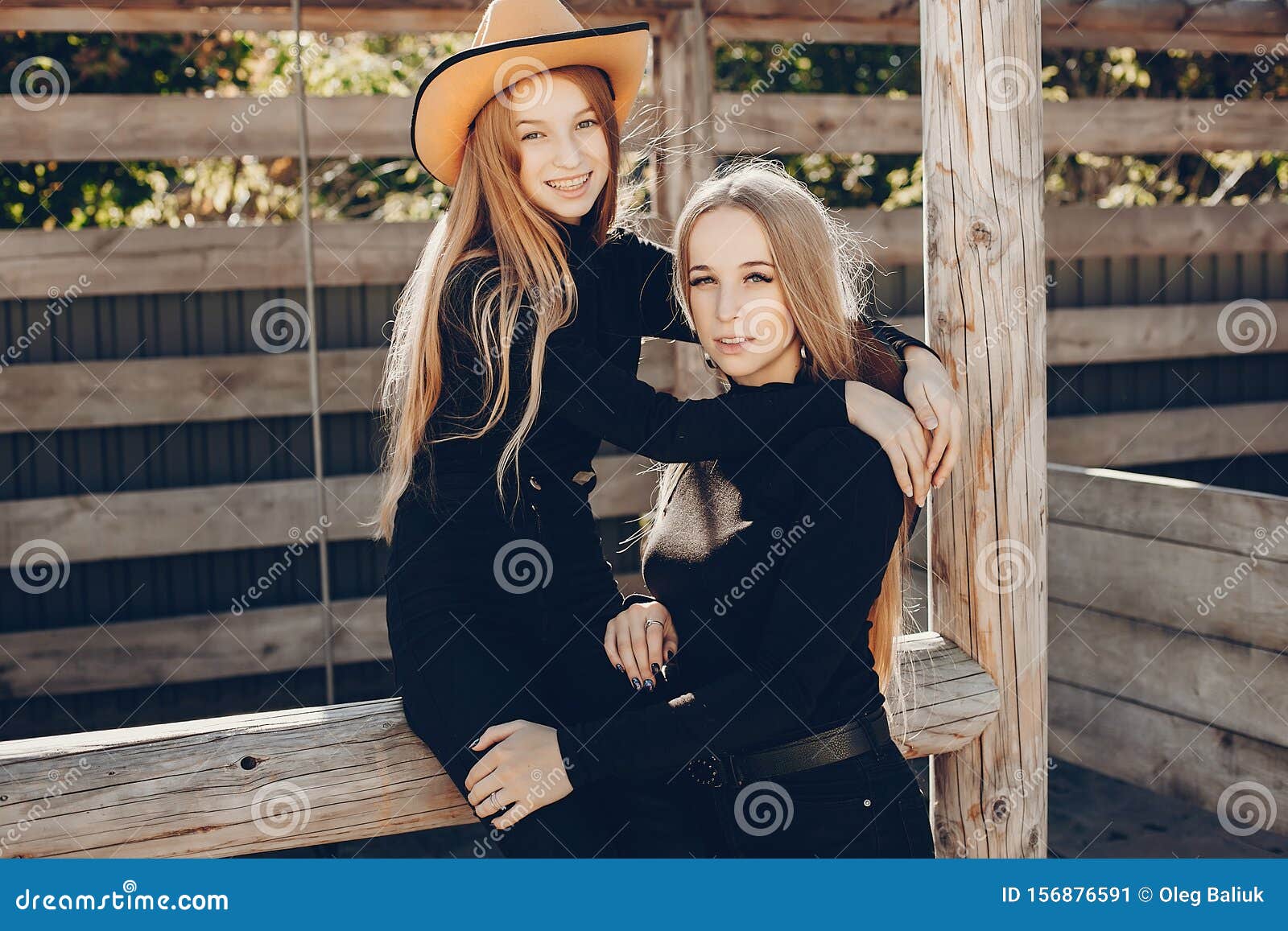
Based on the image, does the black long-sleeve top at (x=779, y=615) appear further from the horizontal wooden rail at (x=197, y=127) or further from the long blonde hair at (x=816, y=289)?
the horizontal wooden rail at (x=197, y=127)

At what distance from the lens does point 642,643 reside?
179 cm

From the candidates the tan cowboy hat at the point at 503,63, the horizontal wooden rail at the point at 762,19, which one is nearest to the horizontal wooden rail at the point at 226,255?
the horizontal wooden rail at the point at 762,19

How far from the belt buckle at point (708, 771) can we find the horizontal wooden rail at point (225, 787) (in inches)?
14.8

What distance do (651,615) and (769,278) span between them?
528 mm

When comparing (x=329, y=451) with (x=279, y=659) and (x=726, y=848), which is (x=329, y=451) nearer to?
(x=279, y=659)

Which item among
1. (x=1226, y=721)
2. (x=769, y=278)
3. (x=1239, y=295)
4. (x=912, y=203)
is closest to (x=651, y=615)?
(x=769, y=278)

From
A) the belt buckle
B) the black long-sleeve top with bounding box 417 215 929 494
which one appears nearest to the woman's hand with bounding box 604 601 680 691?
the belt buckle

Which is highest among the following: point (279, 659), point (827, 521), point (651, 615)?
point (827, 521)

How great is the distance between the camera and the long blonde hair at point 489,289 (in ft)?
5.77

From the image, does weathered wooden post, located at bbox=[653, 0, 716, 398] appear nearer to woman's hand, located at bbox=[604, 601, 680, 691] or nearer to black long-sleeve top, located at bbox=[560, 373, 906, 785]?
woman's hand, located at bbox=[604, 601, 680, 691]

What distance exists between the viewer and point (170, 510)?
362cm

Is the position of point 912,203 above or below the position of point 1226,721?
above

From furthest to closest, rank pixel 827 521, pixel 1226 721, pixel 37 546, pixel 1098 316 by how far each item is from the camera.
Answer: pixel 1098 316 < pixel 37 546 < pixel 1226 721 < pixel 827 521

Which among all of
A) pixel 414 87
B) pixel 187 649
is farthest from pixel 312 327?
pixel 414 87
